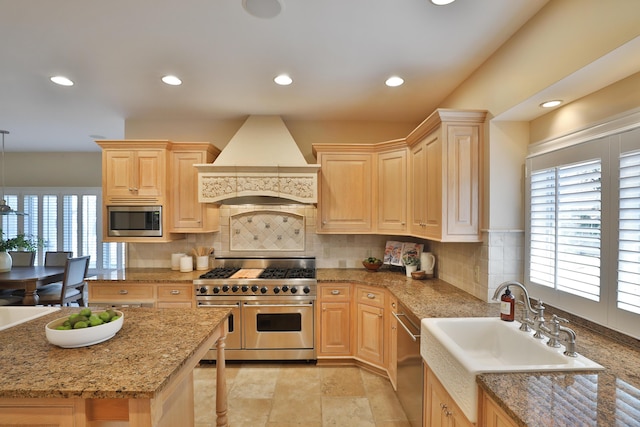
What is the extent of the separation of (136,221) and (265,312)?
1.72 meters

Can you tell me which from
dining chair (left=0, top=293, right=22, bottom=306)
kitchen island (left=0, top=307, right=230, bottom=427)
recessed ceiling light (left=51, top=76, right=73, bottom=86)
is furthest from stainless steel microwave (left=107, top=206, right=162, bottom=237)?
dining chair (left=0, top=293, right=22, bottom=306)

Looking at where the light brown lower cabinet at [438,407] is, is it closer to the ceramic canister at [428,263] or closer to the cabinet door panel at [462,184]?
the cabinet door panel at [462,184]

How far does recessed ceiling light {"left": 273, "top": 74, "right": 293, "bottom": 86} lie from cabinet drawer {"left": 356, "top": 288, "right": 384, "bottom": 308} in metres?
2.07

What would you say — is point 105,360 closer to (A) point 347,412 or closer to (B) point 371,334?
(A) point 347,412

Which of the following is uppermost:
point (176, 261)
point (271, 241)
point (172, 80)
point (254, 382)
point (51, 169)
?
point (172, 80)

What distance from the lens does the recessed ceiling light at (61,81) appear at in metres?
2.51

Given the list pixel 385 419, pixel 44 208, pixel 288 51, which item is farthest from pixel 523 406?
pixel 44 208

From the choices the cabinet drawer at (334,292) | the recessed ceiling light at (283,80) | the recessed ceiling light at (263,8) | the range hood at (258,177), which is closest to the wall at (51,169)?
the range hood at (258,177)

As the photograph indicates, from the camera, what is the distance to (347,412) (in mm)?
2324

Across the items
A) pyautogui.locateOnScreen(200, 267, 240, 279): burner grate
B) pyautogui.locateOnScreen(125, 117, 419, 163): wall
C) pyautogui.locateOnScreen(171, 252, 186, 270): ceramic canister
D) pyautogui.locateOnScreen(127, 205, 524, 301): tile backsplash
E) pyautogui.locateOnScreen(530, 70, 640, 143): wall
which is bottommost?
pyautogui.locateOnScreen(200, 267, 240, 279): burner grate

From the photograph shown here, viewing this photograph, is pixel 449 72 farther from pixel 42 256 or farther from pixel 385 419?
pixel 42 256

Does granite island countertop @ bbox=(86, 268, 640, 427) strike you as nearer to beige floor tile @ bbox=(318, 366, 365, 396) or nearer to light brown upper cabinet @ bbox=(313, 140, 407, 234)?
beige floor tile @ bbox=(318, 366, 365, 396)

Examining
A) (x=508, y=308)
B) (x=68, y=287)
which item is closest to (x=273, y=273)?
(x=508, y=308)

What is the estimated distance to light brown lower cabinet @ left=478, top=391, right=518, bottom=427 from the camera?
3.36 feet
